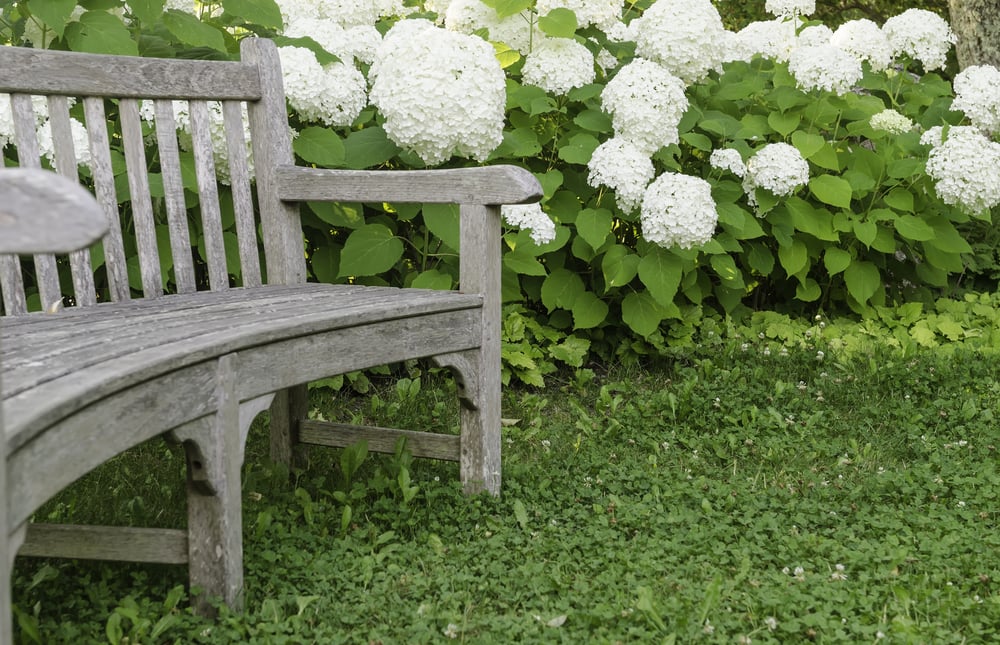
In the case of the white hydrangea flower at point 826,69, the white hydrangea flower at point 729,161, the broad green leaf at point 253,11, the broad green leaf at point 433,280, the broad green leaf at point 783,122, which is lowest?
the broad green leaf at point 433,280

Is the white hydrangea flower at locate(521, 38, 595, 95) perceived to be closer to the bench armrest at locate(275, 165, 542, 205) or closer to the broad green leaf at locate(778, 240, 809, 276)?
the broad green leaf at locate(778, 240, 809, 276)

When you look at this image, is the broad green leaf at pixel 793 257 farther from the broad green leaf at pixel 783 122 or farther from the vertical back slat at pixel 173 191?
the vertical back slat at pixel 173 191

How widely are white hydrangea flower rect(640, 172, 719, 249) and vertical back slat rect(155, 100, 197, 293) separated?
67.3 inches

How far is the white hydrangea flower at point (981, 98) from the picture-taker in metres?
4.57

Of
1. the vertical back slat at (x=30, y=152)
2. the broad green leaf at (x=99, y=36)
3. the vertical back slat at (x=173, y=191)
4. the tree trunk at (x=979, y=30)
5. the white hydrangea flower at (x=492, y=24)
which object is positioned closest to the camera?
the vertical back slat at (x=30, y=152)

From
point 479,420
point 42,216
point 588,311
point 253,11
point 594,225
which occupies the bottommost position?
point 588,311

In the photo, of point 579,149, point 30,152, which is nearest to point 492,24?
point 579,149

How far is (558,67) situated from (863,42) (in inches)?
65.9

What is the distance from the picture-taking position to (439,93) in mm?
3201

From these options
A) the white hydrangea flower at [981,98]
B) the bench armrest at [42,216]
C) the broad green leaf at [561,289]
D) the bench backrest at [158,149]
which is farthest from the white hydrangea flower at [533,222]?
the bench armrest at [42,216]

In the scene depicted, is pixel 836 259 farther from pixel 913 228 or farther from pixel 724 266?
pixel 724 266

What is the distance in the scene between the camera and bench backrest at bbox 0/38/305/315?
A: 2.42m

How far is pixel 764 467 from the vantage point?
325 cm

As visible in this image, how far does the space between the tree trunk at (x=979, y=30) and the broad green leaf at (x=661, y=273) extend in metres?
3.01
